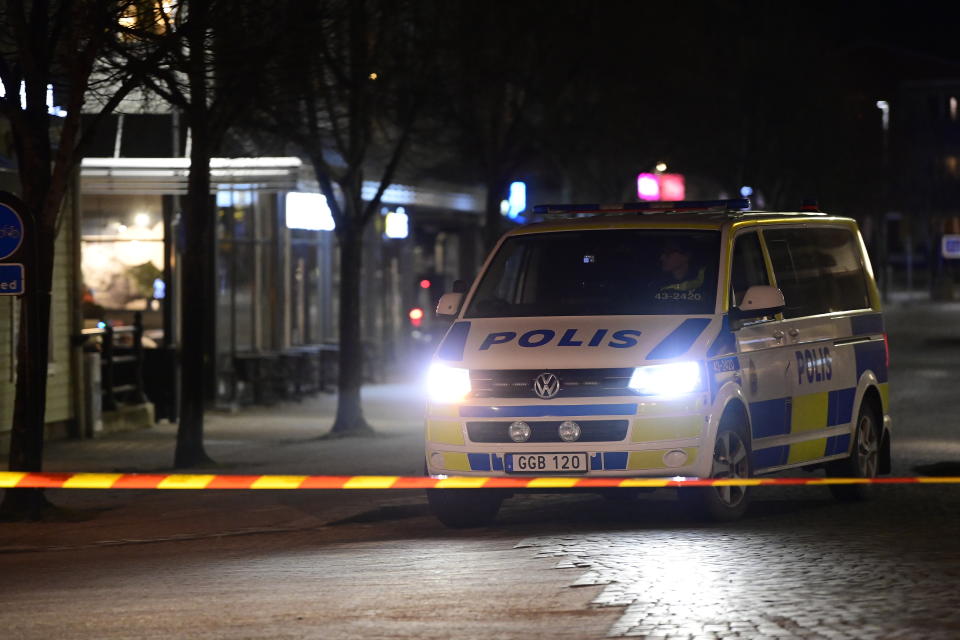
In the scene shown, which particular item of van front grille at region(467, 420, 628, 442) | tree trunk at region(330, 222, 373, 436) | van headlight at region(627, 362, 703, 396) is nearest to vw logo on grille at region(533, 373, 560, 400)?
van front grille at region(467, 420, 628, 442)

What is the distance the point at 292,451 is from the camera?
1922 centimetres

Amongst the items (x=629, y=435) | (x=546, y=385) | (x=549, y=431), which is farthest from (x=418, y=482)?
(x=629, y=435)

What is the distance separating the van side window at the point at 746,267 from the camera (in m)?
12.0

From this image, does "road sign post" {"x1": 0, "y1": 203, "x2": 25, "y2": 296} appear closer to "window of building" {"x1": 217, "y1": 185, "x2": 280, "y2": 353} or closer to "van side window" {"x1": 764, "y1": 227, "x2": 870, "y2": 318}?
"van side window" {"x1": 764, "y1": 227, "x2": 870, "y2": 318}

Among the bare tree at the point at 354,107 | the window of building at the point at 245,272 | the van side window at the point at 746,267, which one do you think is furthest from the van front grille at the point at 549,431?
the window of building at the point at 245,272

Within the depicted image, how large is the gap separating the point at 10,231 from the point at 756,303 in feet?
17.2

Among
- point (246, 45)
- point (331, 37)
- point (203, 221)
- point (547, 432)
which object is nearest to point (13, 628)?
point (547, 432)

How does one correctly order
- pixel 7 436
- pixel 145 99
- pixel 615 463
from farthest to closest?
1. pixel 7 436
2. pixel 145 99
3. pixel 615 463

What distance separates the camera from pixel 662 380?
11.1m

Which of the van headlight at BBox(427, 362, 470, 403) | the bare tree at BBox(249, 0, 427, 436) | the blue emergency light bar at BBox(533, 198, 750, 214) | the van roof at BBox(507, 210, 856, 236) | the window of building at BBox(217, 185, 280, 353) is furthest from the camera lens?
the window of building at BBox(217, 185, 280, 353)

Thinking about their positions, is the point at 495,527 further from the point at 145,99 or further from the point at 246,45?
the point at 145,99

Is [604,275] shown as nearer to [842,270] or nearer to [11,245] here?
[842,270]

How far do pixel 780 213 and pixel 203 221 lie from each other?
6513 mm

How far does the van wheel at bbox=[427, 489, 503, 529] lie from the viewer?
38.3 feet
